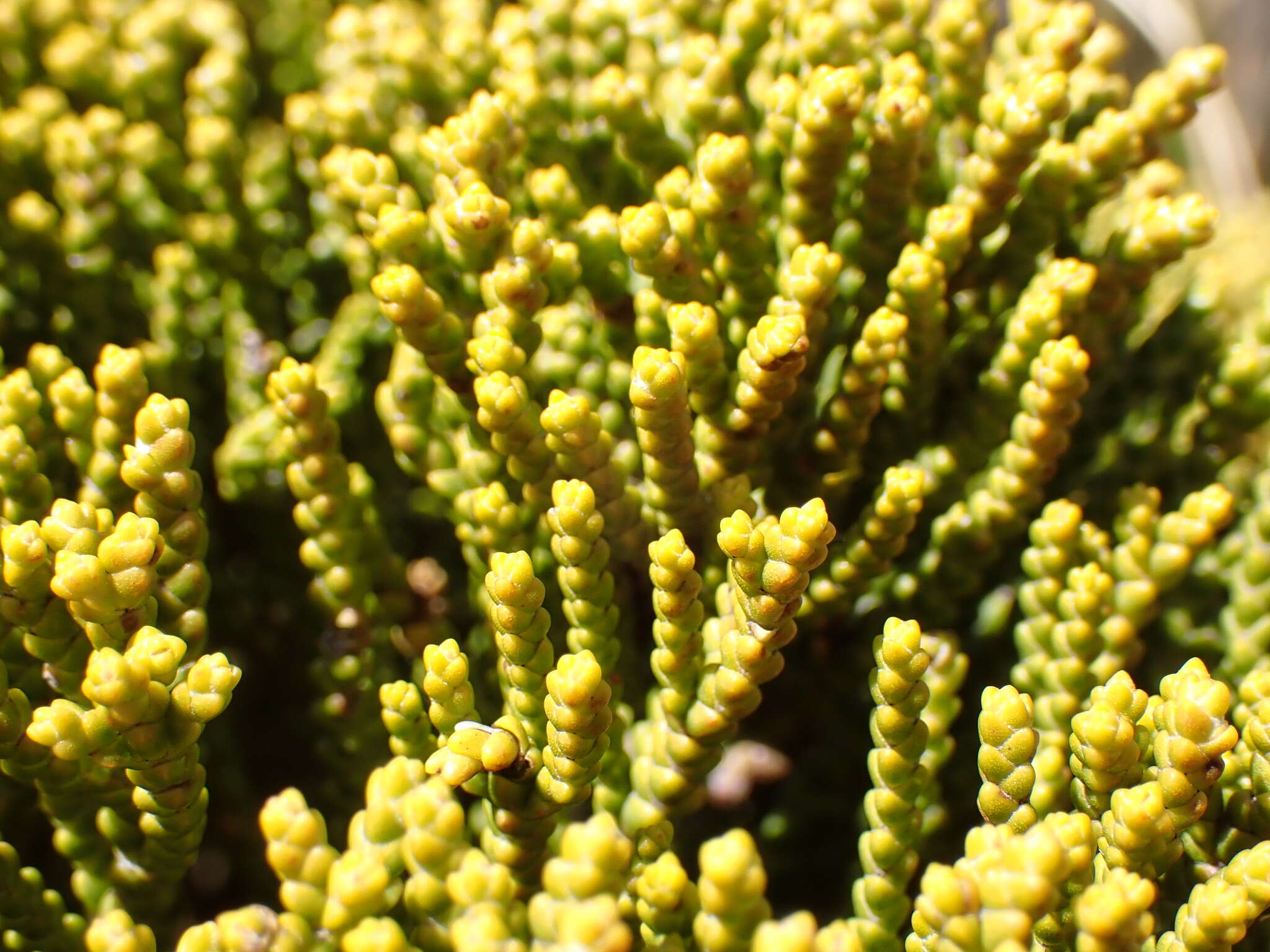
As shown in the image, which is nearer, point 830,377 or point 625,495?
point 625,495

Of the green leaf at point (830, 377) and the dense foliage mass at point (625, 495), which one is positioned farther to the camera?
the green leaf at point (830, 377)

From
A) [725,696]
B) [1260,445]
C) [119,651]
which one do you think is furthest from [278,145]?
[1260,445]

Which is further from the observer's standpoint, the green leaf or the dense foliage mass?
the green leaf

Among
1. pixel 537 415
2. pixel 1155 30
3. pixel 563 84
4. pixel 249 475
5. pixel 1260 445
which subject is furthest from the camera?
pixel 1155 30

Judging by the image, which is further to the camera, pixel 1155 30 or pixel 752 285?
pixel 1155 30

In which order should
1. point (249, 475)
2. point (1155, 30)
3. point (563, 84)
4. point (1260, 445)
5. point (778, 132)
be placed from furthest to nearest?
point (1155, 30)
point (1260, 445)
point (563, 84)
point (249, 475)
point (778, 132)

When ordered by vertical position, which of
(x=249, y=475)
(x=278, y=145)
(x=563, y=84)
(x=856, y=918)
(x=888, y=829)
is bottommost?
(x=856, y=918)

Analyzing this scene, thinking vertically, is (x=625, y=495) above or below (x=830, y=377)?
below

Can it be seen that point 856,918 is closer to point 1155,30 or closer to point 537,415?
point 537,415
